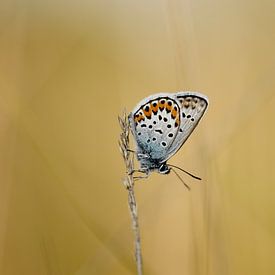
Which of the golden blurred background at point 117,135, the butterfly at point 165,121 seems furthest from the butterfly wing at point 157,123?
the golden blurred background at point 117,135

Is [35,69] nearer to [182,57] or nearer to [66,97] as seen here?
[66,97]

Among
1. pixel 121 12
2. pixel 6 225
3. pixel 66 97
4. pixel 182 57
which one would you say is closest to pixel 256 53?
pixel 182 57

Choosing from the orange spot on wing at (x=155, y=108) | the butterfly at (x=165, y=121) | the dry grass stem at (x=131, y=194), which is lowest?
the dry grass stem at (x=131, y=194)

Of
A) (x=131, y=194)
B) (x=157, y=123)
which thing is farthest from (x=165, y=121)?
(x=131, y=194)

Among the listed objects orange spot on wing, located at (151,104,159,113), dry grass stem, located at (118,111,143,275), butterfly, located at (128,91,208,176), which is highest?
orange spot on wing, located at (151,104,159,113)

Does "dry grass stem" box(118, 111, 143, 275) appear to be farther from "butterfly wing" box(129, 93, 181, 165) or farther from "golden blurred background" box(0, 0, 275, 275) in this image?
"golden blurred background" box(0, 0, 275, 275)

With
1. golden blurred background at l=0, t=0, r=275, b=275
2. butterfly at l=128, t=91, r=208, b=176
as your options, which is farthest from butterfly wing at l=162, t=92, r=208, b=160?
golden blurred background at l=0, t=0, r=275, b=275

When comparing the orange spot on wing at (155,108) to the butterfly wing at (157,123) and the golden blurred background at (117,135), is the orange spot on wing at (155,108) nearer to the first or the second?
the butterfly wing at (157,123)
